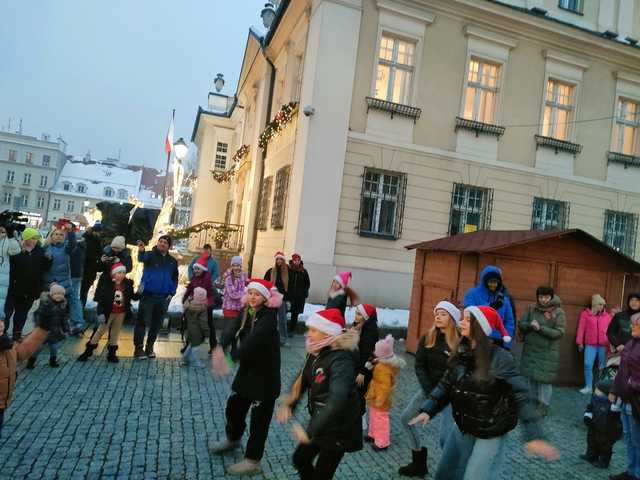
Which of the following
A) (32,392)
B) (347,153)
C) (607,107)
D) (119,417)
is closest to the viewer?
(119,417)

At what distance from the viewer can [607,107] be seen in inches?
683

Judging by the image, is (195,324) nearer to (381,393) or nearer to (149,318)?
(149,318)

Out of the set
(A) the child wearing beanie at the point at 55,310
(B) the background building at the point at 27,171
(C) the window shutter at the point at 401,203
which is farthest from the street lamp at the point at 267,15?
(B) the background building at the point at 27,171

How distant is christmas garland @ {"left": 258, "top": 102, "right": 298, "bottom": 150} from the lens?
16.1 meters

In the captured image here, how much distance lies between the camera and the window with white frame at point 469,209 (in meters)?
15.9

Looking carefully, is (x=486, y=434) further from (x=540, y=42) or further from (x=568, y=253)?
(x=540, y=42)

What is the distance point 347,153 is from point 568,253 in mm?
7167

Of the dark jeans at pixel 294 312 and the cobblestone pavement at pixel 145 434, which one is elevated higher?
the dark jeans at pixel 294 312

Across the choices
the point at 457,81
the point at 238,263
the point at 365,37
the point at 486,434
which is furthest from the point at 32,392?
the point at 457,81

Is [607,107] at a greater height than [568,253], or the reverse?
[607,107]

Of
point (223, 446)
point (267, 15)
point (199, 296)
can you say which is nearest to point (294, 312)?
point (199, 296)

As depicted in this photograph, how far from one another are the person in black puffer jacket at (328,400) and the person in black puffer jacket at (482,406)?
1.88ft

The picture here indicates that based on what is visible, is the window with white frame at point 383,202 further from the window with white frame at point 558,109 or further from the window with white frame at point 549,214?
the window with white frame at point 558,109

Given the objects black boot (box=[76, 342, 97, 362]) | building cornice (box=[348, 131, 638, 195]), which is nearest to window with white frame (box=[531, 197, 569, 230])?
building cornice (box=[348, 131, 638, 195])
